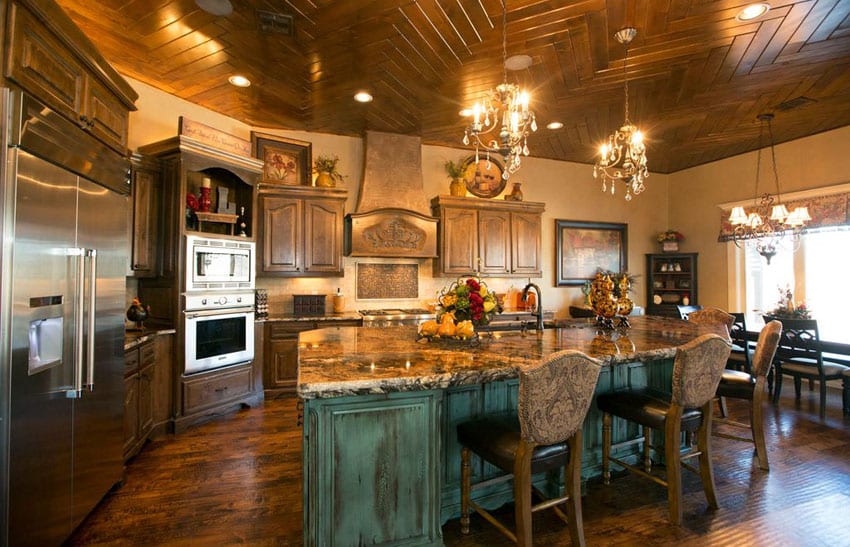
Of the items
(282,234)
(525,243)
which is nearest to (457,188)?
(525,243)

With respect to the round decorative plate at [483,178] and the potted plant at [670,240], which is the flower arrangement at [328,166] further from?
the potted plant at [670,240]

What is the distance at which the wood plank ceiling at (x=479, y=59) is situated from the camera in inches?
112

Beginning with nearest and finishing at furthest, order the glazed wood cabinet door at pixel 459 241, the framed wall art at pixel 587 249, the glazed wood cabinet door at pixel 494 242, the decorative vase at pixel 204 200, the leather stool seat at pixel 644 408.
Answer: the leather stool seat at pixel 644 408
the decorative vase at pixel 204 200
the glazed wood cabinet door at pixel 459 241
the glazed wood cabinet door at pixel 494 242
the framed wall art at pixel 587 249

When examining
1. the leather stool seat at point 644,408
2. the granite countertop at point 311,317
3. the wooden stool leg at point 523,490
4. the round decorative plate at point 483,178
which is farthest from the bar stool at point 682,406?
the round decorative plate at point 483,178

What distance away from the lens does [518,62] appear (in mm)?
3529

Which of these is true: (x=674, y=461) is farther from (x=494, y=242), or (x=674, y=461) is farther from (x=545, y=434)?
(x=494, y=242)

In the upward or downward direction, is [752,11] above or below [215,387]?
above

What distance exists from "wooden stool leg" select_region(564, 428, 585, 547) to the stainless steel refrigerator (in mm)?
2372

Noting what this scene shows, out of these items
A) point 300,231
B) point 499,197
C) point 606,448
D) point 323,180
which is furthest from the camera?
point 499,197

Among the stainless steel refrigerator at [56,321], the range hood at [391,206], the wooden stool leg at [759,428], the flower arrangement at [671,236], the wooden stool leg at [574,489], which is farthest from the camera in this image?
the flower arrangement at [671,236]

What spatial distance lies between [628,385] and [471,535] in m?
1.50

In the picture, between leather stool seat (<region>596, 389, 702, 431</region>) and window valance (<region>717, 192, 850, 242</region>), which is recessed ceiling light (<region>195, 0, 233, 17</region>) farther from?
window valance (<region>717, 192, 850, 242</region>)

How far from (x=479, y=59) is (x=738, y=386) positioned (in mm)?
3324

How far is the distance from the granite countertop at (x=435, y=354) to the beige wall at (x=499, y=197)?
7.85 ft
